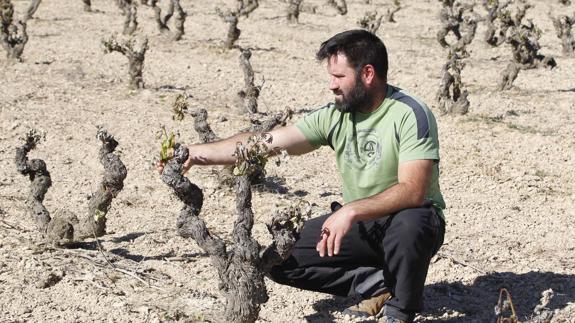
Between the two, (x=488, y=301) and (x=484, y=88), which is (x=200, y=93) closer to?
(x=484, y=88)

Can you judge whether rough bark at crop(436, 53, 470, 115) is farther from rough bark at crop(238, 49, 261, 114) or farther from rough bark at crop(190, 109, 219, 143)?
rough bark at crop(190, 109, 219, 143)

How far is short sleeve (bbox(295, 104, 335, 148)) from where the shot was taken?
4590 millimetres

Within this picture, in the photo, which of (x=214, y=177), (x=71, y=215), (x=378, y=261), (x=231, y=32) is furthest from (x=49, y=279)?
(x=231, y=32)

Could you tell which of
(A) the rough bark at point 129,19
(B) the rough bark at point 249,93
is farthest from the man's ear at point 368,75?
(A) the rough bark at point 129,19

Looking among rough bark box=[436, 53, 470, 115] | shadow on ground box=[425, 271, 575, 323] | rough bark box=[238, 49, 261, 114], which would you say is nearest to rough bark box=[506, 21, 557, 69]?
rough bark box=[436, 53, 470, 115]

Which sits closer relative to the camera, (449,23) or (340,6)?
(449,23)

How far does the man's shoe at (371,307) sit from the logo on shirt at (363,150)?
0.72m

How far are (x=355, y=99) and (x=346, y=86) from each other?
8 cm

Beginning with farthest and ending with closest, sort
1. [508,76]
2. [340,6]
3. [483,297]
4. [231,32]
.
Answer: [340,6], [231,32], [508,76], [483,297]

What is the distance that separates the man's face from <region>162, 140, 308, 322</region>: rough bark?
2.11ft

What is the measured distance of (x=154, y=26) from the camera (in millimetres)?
14211

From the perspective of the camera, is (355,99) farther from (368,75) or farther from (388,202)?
(388,202)

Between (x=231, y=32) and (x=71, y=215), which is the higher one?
(x=231, y=32)

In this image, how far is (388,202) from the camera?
4.07 m
